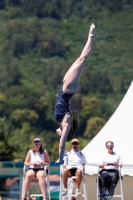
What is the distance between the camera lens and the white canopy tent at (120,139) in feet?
39.9

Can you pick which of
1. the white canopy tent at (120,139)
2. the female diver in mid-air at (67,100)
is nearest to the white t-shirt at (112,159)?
the white canopy tent at (120,139)

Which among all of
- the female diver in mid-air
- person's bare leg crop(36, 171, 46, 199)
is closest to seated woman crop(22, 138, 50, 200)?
person's bare leg crop(36, 171, 46, 199)

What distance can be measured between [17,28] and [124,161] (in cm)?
11931

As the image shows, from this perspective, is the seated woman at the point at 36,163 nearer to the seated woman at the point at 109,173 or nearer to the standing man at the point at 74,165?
the standing man at the point at 74,165

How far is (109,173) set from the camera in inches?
442

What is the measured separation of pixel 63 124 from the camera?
25.0 ft

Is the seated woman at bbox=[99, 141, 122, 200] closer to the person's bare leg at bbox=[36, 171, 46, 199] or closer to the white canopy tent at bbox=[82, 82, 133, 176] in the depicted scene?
the white canopy tent at bbox=[82, 82, 133, 176]

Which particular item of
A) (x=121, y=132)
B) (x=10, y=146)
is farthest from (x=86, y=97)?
(x=121, y=132)

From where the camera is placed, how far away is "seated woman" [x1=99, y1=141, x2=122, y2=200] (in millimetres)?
11156

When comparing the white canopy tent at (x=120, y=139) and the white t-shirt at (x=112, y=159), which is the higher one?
the white canopy tent at (x=120, y=139)

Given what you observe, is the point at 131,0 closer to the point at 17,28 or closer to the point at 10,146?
the point at 17,28

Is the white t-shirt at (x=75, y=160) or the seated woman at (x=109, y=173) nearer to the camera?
the seated woman at (x=109, y=173)

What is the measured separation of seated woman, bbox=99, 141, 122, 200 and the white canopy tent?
607mm

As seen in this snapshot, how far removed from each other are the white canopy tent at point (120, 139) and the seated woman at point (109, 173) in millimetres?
607
